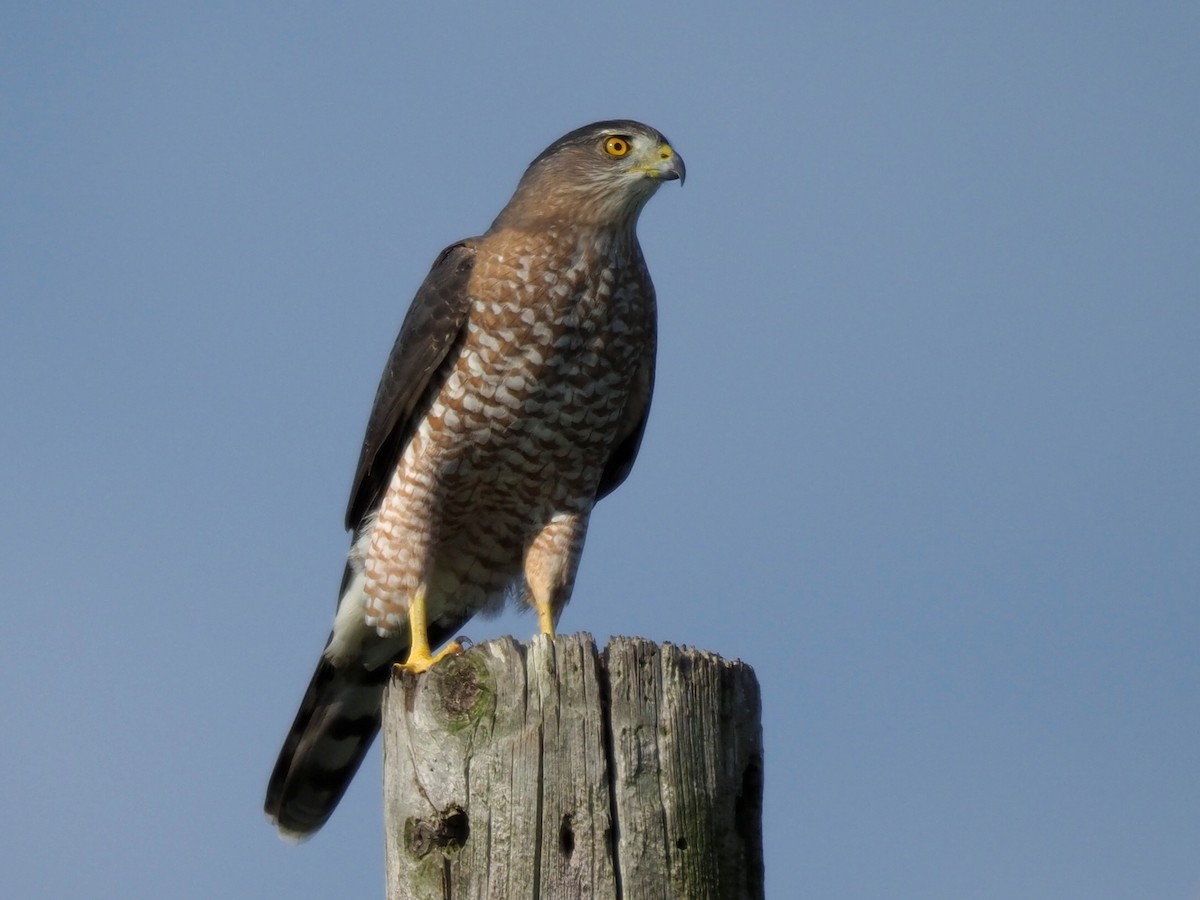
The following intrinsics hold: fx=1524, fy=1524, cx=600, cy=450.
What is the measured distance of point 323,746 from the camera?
21.4 ft

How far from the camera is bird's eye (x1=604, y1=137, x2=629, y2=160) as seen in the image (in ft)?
21.9

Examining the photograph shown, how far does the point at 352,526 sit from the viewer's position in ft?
22.0

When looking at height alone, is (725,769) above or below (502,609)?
below

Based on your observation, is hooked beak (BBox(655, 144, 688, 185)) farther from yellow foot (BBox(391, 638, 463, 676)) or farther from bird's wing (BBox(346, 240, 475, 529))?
yellow foot (BBox(391, 638, 463, 676))

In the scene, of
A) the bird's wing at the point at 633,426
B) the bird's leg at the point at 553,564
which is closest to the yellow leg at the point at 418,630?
the bird's leg at the point at 553,564

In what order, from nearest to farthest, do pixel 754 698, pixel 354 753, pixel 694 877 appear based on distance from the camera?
1. pixel 694 877
2. pixel 754 698
3. pixel 354 753

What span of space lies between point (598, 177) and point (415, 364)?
118 centimetres

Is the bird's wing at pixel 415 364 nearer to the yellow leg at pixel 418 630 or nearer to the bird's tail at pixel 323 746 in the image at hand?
the yellow leg at pixel 418 630

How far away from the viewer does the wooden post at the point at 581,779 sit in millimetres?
3379

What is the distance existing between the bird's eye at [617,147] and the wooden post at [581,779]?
11.3 feet

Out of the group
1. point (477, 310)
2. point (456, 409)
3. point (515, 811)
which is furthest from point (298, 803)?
point (515, 811)

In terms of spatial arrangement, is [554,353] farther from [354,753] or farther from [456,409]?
[354,753]

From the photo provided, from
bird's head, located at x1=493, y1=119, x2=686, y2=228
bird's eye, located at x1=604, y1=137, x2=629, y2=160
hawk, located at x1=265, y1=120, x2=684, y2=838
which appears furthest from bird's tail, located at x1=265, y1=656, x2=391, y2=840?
bird's eye, located at x1=604, y1=137, x2=629, y2=160

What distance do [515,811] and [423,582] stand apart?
2906 millimetres
